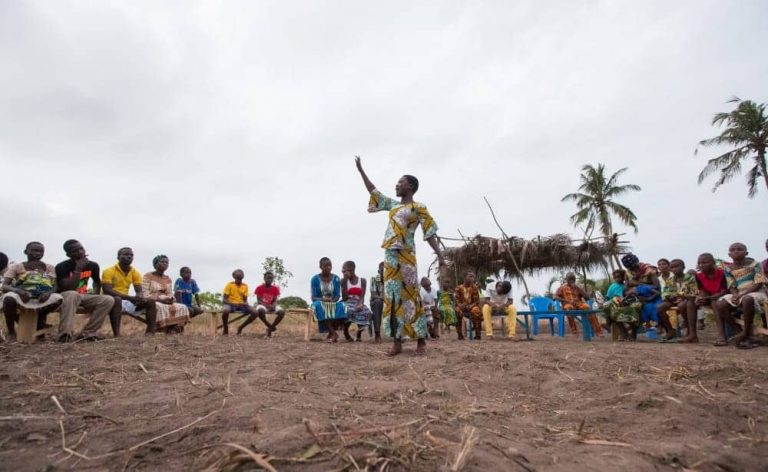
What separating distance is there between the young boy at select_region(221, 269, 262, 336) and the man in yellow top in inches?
59.0

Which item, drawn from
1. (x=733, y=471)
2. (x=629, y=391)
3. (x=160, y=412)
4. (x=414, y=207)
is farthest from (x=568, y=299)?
(x=160, y=412)

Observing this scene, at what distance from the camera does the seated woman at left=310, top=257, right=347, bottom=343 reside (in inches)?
269

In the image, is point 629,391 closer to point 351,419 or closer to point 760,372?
point 760,372

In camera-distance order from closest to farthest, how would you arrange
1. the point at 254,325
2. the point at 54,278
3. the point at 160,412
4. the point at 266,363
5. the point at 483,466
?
the point at 483,466
the point at 160,412
the point at 266,363
the point at 54,278
the point at 254,325

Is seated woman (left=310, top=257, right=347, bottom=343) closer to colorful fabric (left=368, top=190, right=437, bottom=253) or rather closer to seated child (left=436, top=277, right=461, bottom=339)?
seated child (left=436, top=277, right=461, bottom=339)

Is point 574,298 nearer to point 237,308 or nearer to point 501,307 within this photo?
point 501,307

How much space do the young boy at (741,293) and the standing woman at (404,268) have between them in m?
4.00

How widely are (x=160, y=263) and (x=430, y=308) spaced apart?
5.09m

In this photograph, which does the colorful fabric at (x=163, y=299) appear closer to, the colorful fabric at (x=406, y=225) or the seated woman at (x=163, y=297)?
the seated woman at (x=163, y=297)

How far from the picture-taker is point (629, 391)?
2.60 meters

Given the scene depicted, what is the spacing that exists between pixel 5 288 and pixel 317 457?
5.52 m

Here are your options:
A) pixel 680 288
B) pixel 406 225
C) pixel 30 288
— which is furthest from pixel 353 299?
pixel 680 288

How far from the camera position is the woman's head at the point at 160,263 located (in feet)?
23.9

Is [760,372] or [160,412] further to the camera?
[760,372]
